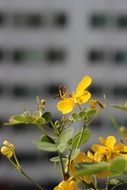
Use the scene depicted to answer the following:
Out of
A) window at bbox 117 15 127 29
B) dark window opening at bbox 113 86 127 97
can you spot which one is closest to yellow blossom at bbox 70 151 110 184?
window at bbox 117 15 127 29

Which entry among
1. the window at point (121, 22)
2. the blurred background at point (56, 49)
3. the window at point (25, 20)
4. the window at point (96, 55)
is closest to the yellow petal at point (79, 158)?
the blurred background at point (56, 49)

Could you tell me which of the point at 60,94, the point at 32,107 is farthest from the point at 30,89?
the point at 60,94

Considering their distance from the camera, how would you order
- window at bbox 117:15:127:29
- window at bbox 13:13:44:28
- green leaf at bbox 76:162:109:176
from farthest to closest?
window at bbox 117:15:127:29 → window at bbox 13:13:44:28 → green leaf at bbox 76:162:109:176

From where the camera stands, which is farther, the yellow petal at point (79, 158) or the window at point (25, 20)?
the window at point (25, 20)

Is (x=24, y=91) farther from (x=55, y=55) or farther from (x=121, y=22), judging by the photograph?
(x=121, y=22)

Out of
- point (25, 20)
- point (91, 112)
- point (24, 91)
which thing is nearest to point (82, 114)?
point (91, 112)

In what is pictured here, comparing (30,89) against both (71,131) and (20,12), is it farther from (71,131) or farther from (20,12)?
(71,131)

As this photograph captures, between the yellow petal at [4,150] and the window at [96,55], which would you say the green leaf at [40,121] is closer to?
the yellow petal at [4,150]

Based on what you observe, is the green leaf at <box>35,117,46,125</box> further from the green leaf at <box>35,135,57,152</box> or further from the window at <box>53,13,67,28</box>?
the window at <box>53,13,67,28</box>
